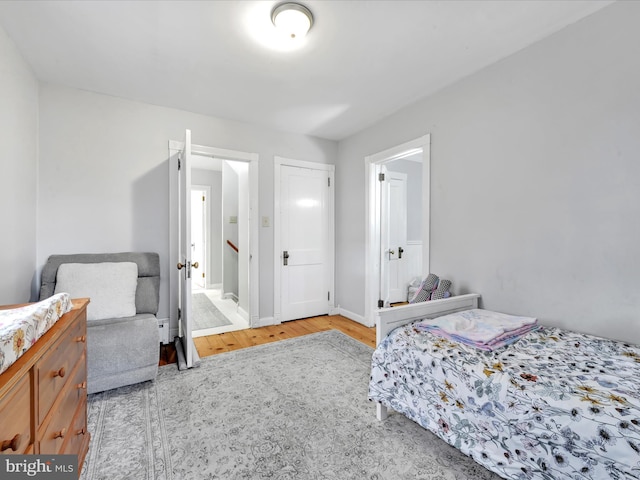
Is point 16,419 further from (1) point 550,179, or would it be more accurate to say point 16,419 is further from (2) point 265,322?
(2) point 265,322

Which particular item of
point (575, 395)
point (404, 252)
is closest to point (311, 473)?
point (575, 395)

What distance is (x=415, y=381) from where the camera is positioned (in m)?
1.55

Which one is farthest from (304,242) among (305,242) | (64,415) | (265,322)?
(64,415)

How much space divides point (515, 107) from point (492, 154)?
336mm

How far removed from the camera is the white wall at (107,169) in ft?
8.28

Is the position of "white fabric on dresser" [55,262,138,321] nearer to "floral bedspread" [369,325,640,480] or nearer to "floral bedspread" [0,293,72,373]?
"floral bedspread" [0,293,72,373]

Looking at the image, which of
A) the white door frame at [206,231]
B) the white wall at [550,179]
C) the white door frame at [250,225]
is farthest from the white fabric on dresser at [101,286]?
the white door frame at [206,231]

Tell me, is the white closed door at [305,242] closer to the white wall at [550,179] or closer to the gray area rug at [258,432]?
the gray area rug at [258,432]

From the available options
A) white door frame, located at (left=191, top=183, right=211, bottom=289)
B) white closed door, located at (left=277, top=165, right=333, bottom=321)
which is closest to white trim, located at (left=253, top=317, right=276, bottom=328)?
white closed door, located at (left=277, top=165, right=333, bottom=321)

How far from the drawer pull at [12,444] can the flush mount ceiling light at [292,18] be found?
6.90 ft

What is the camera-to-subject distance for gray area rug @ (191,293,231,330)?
3.65 meters

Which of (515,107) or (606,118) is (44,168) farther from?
(606,118)

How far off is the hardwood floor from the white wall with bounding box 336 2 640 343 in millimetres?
1273

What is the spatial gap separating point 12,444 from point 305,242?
322cm
